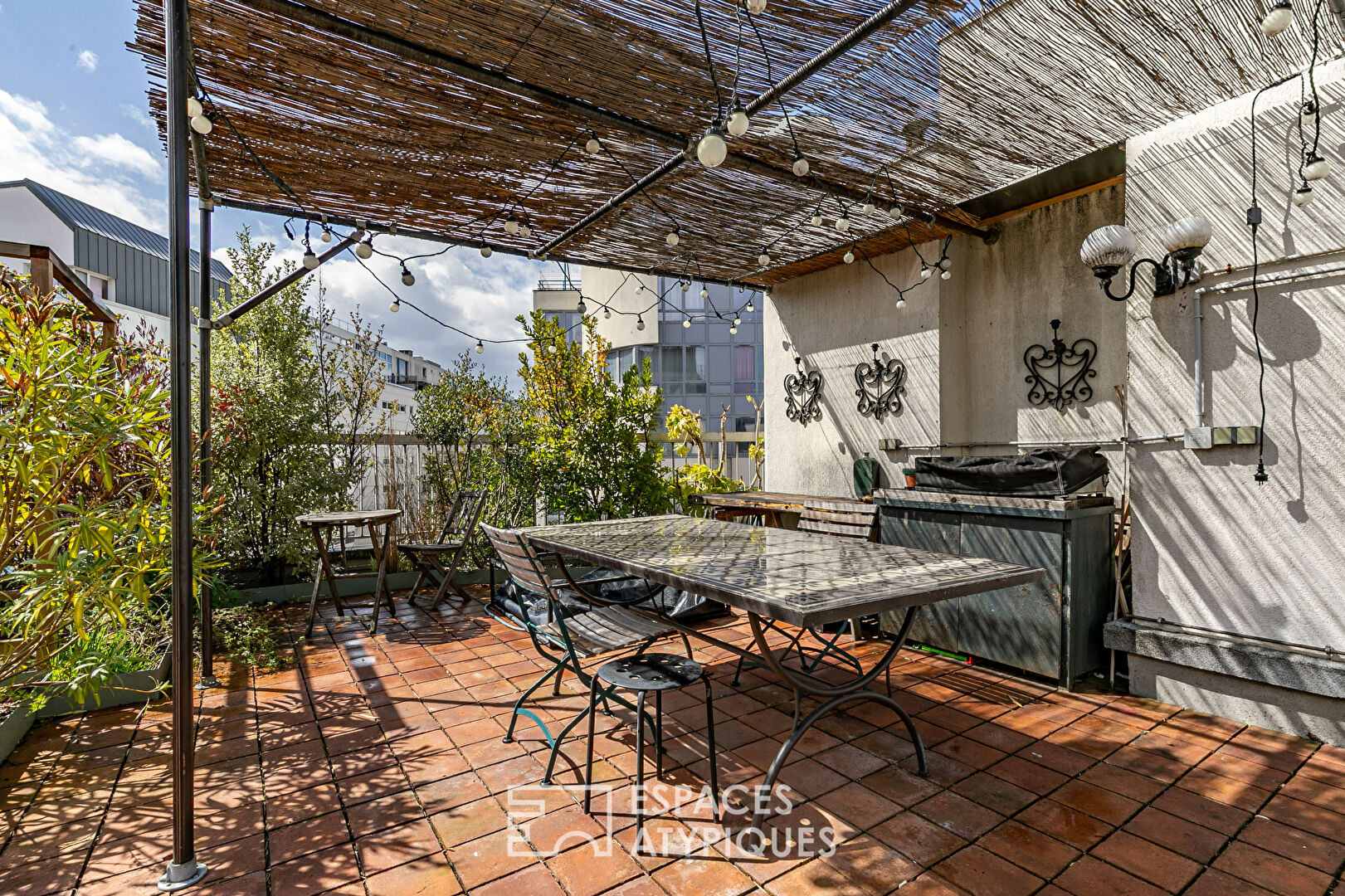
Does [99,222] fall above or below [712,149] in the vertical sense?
above

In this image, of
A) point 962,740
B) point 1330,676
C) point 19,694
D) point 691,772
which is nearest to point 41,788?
point 19,694

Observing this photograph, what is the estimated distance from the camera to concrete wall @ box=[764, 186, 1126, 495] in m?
4.51

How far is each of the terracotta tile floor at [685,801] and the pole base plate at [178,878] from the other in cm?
6

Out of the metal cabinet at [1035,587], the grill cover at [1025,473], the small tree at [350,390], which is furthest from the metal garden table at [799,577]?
the small tree at [350,390]

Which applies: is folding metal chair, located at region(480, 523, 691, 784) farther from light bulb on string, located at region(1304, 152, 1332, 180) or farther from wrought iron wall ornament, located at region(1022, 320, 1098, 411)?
wrought iron wall ornament, located at region(1022, 320, 1098, 411)

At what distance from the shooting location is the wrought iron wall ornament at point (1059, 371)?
4.52 m

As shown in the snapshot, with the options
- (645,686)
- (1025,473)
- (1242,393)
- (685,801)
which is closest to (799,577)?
(645,686)

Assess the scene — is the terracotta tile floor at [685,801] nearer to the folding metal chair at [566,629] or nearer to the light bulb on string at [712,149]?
the folding metal chair at [566,629]

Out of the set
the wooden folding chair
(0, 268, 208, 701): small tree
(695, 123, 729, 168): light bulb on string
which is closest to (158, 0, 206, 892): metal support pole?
(0, 268, 208, 701): small tree

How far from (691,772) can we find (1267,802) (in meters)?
2.04

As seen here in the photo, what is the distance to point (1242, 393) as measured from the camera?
9.91 ft

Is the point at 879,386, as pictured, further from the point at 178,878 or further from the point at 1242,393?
the point at 178,878

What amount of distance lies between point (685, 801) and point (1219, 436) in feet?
9.74

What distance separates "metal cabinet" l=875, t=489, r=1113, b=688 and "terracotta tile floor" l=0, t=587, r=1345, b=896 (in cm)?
24
